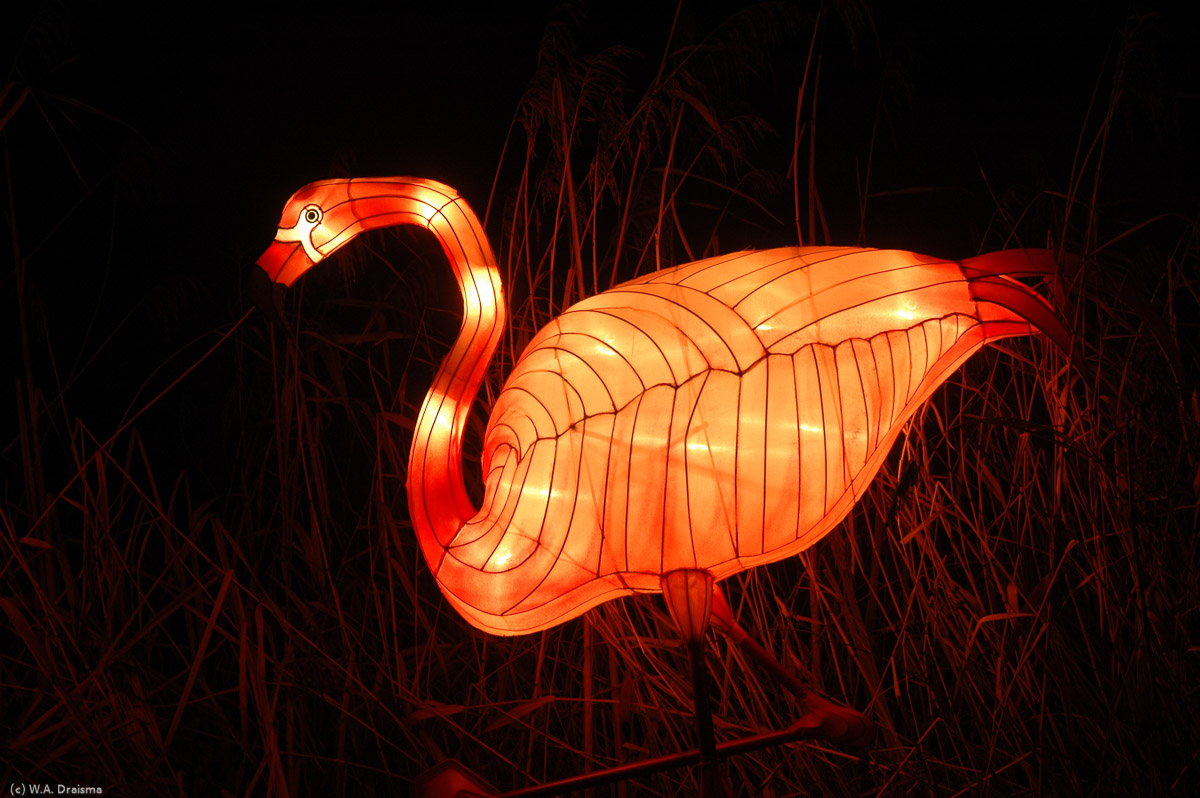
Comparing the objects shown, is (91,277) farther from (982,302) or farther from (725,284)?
(982,302)

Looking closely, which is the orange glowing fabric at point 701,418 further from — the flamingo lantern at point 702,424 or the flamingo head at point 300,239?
the flamingo head at point 300,239

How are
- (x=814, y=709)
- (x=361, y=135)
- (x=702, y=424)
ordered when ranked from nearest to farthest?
(x=702, y=424), (x=814, y=709), (x=361, y=135)

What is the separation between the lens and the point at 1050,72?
144 cm

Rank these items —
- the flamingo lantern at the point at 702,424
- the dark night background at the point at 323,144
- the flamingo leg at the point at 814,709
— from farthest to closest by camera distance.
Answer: the dark night background at the point at 323,144 < the flamingo leg at the point at 814,709 < the flamingo lantern at the point at 702,424

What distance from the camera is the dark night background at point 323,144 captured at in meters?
1.44

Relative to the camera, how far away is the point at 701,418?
0.79 metres

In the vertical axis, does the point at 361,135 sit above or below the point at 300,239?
above

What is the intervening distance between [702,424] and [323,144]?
1060 millimetres

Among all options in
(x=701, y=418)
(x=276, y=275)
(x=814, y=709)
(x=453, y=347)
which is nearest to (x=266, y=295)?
(x=276, y=275)

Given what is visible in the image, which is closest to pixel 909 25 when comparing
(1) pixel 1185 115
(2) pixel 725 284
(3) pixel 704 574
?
(1) pixel 1185 115

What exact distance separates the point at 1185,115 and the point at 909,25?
423 millimetres

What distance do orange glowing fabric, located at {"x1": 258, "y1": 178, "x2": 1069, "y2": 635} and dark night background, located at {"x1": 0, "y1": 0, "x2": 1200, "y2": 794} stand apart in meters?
0.66

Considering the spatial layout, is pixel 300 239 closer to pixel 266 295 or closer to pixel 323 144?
pixel 266 295

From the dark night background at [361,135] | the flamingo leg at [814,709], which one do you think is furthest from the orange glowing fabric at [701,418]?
the dark night background at [361,135]
